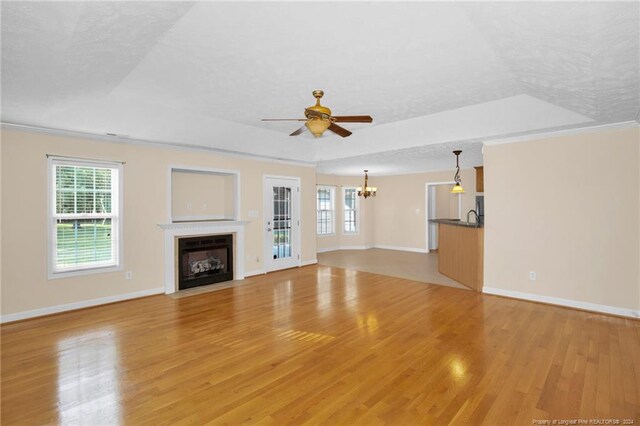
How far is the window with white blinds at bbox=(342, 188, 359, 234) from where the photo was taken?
35.5 feet

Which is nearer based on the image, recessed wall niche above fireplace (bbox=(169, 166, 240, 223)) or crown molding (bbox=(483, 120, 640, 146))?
crown molding (bbox=(483, 120, 640, 146))

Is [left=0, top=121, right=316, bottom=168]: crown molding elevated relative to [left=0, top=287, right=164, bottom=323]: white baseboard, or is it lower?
elevated

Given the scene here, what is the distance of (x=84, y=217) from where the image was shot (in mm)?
4723

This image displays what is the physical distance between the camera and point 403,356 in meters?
3.12

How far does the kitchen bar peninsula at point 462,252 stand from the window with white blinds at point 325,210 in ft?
13.8

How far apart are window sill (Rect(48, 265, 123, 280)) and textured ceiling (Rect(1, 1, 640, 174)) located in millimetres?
2008

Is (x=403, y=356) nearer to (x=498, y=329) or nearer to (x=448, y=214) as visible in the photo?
(x=498, y=329)

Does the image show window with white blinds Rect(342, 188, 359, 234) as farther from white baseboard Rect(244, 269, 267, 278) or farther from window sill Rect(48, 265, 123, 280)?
window sill Rect(48, 265, 123, 280)

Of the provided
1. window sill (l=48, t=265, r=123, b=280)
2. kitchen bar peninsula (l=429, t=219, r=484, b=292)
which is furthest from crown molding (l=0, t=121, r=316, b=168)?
kitchen bar peninsula (l=429, t=219, r=484, b=292)

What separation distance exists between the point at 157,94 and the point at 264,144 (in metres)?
2.45

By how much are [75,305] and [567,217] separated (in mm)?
7130

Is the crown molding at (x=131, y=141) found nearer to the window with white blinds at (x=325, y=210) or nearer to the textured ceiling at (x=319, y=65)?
the textured ceiling at (x=319, y=65)

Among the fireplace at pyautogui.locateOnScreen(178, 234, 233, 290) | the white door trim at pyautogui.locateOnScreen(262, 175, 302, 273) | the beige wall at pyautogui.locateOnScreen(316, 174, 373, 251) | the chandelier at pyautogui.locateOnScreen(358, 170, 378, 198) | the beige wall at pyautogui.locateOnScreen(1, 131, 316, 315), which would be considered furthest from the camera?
the beige wall at pyautogui.locateOnScreen(316, 174, 373, 251)

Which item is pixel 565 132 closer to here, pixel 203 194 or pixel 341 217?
pixel 203 194
